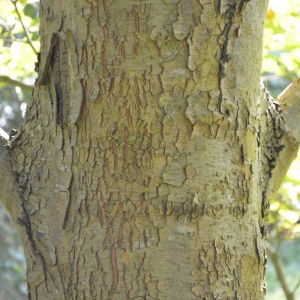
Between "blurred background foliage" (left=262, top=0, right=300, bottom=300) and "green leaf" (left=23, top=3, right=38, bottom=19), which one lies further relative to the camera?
"blurred background foliage" (left=262, top=0, right=300, bottom=300)

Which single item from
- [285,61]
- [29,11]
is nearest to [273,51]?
[285,61]

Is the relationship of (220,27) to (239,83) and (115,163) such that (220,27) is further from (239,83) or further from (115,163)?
(115,163)

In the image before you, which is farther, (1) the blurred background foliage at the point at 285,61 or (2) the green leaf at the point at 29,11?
(1) the blurred background foliage at the point at 285,61

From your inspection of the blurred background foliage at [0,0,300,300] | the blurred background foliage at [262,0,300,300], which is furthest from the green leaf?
the blurred background foliage at [262,0,300,300]

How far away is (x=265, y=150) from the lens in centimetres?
100

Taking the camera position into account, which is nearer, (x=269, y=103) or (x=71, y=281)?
(x=71, y=281)

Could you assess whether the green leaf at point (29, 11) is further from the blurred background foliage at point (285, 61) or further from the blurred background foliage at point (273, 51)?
the blurred background foliage at point (285, 61)

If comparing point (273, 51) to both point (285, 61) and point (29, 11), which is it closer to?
point (285, 61)

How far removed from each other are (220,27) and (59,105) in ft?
0.94

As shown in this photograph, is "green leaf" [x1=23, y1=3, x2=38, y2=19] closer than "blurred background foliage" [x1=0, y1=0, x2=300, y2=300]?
Yes

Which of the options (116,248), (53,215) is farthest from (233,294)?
(53,215)

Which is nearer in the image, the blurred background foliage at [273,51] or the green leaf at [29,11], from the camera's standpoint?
the green leaf at [29,11]

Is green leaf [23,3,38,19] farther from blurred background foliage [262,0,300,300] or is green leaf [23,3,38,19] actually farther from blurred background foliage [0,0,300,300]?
blurred background foliage [262,0,300,300]

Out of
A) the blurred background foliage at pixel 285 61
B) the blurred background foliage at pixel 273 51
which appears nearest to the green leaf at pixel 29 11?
the blurred background foliage at pixel 273 51
